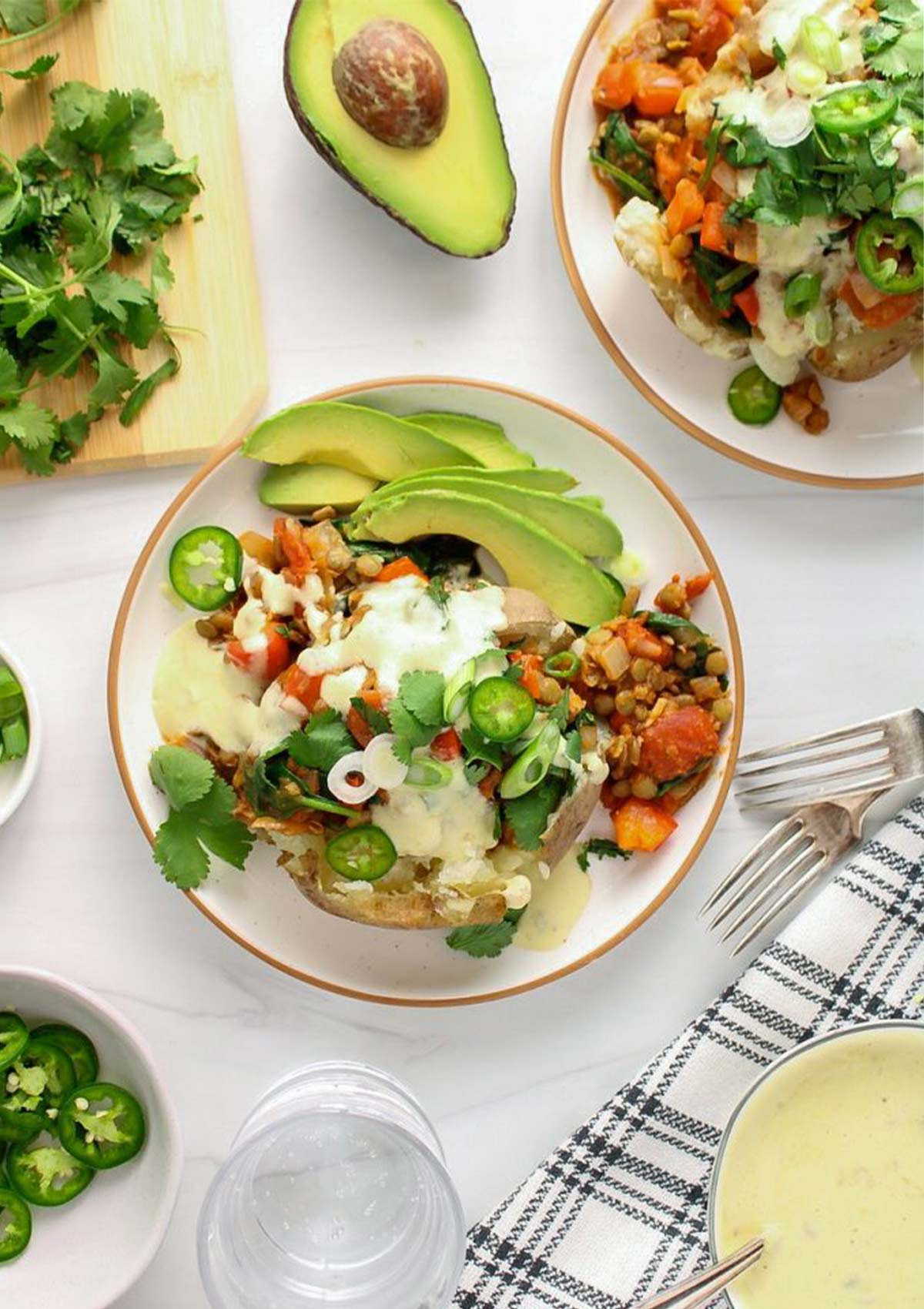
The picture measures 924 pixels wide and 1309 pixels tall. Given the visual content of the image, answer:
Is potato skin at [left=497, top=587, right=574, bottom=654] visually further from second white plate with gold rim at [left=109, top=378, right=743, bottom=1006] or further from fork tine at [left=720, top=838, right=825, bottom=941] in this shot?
fork tine at [left=720, top=838, right=825, bottom=941]

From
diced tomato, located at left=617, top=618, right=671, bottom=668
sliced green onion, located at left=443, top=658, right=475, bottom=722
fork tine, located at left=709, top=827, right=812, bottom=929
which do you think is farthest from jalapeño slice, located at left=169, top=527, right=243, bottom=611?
fork tine, located at left=709, top=827, right=812, bottom=929

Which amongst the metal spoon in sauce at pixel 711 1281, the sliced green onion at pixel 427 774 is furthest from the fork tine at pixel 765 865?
the sliced green onion at pixel 427 774

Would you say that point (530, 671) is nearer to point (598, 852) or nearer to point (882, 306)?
point (598, 852)

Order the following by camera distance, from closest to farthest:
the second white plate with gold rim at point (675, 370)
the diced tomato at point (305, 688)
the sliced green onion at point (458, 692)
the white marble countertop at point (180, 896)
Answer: the sliced green onion at point (458, 692), the diced tomato at point (305, 688), the second white plate with gold rim at point (675, 370), the white marble countertop at point (180, 896)

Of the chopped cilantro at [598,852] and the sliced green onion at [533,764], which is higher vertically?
the sliced green onion at [533,764]

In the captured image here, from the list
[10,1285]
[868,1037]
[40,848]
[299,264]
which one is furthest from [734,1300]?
[299,264]

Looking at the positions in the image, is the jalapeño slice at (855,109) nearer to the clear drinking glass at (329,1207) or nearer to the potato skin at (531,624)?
the potato skin at (531,624)

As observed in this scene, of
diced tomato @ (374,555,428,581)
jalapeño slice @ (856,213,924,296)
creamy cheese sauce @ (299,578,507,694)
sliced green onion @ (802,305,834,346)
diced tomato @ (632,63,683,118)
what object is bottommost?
creamy cheese sauce @ (299,578,507,694)
